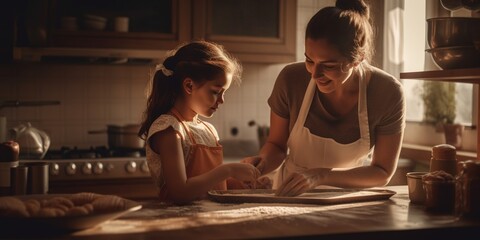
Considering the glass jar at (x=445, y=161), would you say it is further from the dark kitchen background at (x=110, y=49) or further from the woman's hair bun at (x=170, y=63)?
the dark kitchen background at (x=110, y=49)

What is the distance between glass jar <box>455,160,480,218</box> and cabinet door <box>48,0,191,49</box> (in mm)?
2092

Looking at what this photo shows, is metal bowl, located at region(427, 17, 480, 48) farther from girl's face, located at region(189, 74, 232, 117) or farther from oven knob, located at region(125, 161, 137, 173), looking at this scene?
oven knob, located at region(125, 161, 137, 173)

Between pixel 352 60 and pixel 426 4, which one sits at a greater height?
pixel 426 4

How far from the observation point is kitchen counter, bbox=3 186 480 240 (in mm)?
1145

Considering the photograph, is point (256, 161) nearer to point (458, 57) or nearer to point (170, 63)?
point (170, 63)

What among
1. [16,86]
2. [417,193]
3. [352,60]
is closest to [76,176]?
[16,86]

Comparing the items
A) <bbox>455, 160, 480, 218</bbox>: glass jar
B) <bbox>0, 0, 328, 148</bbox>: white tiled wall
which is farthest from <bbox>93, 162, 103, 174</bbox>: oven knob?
<bbox>455, 160, 480, 218</bbox>: glass jar

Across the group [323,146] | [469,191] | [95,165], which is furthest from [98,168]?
[469,191]

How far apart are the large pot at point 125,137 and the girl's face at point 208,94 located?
4.37ft

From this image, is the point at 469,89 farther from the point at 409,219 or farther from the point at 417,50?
the point at 409,219

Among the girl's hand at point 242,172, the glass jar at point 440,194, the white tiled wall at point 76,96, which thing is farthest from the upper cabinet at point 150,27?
the glass jar at point 440,194

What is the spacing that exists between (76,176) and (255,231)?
6.14 ft

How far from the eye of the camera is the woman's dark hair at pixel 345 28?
1739 mm

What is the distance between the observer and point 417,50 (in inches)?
129
